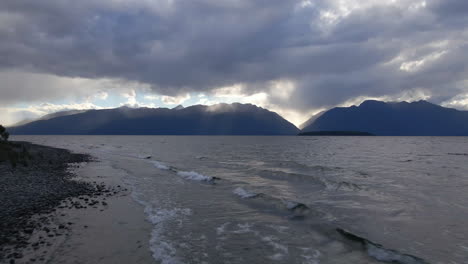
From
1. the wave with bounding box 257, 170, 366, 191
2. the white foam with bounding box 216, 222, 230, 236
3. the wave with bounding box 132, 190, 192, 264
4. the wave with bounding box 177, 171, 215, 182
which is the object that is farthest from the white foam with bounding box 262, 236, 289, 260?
the wave with bounding box 177, 171, 215, 182

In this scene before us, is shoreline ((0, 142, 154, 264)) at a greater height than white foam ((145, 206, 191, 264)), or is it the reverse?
shoreline ((0, 142, 154, 264))

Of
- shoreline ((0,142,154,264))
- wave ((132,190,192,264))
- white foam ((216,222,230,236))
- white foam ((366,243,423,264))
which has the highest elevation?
shoreline ((0,142,154,264))

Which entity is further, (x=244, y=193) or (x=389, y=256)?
(x=244, y=193)

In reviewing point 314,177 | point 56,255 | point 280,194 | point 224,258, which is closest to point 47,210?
point 56,255

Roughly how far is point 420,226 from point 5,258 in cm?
2054

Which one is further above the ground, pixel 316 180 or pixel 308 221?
pixel 316 180

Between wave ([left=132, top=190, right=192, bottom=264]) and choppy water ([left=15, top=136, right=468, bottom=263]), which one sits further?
choppy water ([left=15, top=136, right=468, bottom=263])

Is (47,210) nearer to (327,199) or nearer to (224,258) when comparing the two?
(224,258)

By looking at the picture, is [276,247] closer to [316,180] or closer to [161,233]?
[161,233]

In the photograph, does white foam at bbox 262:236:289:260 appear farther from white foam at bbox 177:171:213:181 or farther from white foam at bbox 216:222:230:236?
Result: white foam at bbox 177:171:213:181

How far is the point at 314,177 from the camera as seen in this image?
34750 millimetres

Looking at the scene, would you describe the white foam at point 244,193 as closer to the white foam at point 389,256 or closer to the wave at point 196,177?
the wave at point 196,177

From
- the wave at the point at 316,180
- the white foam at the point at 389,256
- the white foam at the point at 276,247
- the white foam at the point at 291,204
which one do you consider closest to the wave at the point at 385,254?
the white foam at the point at 389,256

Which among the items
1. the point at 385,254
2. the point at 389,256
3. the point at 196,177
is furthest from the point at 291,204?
the point at 196,177
